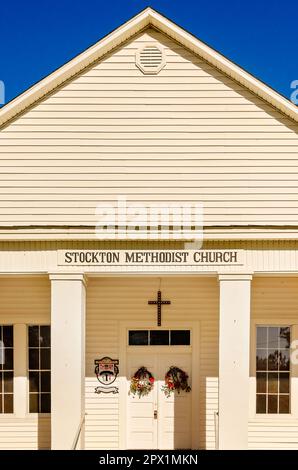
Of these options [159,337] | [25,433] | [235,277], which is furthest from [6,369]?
[235,277]

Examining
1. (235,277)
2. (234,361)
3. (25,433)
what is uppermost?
(235,277)

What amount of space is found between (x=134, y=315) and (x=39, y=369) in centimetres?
261

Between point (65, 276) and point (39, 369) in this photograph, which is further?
point (39, 369)

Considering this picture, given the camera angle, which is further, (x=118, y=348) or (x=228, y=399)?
(x=118, y=348)

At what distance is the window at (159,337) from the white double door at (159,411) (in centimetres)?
16

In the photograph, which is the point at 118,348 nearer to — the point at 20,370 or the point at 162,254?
the point at 20,370

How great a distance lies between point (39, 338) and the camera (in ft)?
35.2

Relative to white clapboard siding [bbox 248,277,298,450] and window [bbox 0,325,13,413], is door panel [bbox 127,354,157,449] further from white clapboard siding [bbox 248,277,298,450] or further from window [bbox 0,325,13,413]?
window [bbox 0,325,13,413]

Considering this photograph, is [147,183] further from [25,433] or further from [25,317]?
[25,433]

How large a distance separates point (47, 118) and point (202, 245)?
3.94 m

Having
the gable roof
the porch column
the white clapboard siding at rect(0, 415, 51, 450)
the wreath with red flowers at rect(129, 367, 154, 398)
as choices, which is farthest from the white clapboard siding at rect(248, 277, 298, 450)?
the white clapboard siding at rect(0, 415, 51, 450)

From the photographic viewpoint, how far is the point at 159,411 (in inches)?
422

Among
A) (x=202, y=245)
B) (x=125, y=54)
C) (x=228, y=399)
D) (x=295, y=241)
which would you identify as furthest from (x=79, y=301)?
(x=125, y=54)

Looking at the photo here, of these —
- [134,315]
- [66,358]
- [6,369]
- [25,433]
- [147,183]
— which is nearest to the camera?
[66,358]
